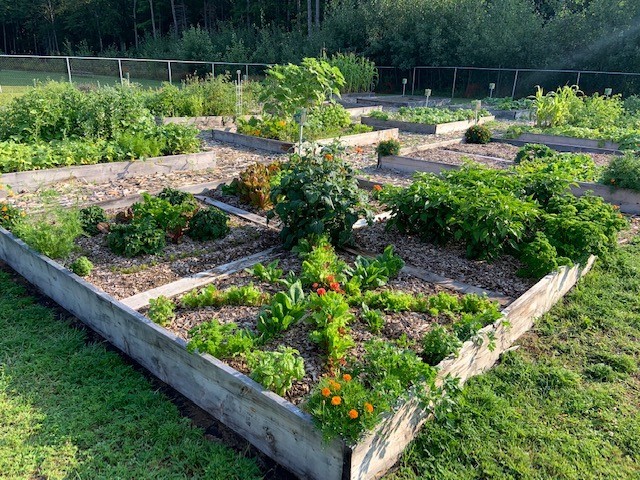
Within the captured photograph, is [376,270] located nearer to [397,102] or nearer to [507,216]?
[507,216]

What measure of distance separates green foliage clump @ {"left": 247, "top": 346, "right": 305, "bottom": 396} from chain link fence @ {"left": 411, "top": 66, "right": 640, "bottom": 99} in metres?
19.8

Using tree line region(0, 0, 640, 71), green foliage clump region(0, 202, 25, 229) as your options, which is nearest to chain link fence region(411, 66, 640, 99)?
tree line region(0, 0, 640, 71)

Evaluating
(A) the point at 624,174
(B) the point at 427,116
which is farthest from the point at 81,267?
(B) the point at 427,116

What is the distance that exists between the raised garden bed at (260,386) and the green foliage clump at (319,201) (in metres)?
1.80

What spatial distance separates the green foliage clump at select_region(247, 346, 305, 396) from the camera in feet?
9.16

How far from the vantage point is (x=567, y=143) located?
1089cm

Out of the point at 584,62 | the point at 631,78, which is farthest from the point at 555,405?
the point at 584,62

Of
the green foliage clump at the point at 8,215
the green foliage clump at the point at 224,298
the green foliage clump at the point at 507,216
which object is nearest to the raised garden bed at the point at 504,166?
the green foliage clump at the point at 507,216

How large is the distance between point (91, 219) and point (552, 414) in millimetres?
4727

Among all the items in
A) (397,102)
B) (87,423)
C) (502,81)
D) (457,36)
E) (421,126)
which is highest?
(457,36)

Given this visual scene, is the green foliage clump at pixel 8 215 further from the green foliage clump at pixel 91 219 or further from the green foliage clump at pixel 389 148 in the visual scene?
the green foliage clump at pixel 389 148

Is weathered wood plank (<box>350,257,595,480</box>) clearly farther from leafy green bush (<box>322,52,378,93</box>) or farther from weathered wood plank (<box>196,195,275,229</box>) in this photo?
leafy green bush (<box>322,52,378,93</box>)

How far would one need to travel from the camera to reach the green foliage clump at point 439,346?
311 centimetres

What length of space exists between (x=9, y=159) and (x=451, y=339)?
6.81 meters
